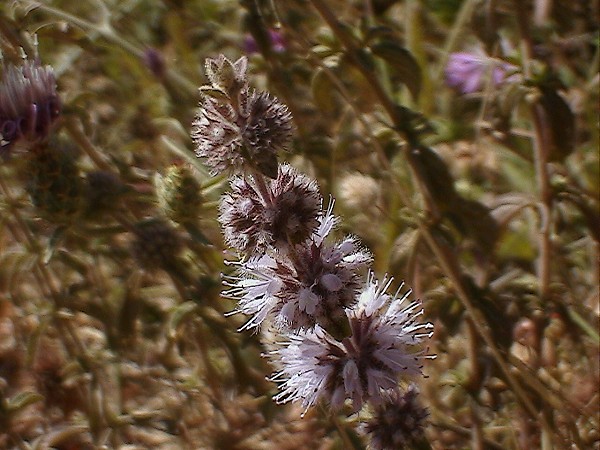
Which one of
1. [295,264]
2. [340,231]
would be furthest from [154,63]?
[295,264]

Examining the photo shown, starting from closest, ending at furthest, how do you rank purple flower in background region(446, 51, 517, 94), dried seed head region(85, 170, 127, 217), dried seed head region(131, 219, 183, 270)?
1. dried seed head region(85, 170, 127, 217)
2. dried seed head region(131, 219, 183, 270)
3. purple flower in background region(446, 51, 517, 94)

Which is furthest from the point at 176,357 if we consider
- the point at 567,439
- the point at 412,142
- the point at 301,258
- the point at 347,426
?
the point at 301,258

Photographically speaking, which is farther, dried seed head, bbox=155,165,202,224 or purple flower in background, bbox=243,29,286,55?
purple flower in background, bbox=243,29,286,55

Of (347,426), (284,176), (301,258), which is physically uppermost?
(284,176)

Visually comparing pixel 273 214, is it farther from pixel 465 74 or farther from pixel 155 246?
pixel 465 74

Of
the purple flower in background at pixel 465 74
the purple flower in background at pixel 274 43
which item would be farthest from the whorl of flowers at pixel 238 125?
the purple flower in background at pixel 465 74

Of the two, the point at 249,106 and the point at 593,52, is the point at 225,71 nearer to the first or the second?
the point at 249,106

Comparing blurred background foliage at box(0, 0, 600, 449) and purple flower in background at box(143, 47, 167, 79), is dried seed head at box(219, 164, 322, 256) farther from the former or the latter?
purple flower in background at box(143, 47, 167, 79)

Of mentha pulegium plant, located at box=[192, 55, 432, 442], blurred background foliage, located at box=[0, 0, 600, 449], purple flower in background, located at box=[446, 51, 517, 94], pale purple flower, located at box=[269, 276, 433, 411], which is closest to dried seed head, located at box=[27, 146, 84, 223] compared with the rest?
blurred background foliage, located at box=[0, 0, 600, 449]
